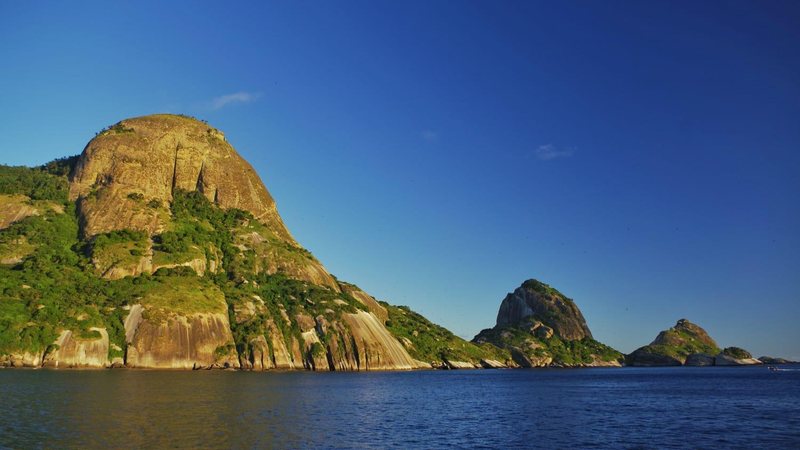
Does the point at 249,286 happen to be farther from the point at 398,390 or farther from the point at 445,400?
the point at 445,400

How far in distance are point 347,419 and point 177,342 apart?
92351 mm

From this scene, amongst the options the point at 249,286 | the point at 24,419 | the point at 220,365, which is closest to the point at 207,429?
the point at 24,419

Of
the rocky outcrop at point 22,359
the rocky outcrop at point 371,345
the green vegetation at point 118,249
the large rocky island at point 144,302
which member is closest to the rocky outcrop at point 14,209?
the large rocky island at point 144,302

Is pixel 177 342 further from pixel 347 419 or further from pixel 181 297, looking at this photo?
pixel 347 419

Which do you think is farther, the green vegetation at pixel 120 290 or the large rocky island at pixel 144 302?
the green vegetation at pixel 120 290

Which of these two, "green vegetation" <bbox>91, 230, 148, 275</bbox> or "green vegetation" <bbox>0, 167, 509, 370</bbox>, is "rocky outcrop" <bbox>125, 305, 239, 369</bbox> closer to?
"green vegetation" <bbox>0, 167, 509, 370</bbox>

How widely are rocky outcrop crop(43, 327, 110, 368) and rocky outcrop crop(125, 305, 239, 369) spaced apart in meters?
5.79

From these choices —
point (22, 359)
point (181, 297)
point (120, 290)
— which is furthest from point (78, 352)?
point (181, 297)

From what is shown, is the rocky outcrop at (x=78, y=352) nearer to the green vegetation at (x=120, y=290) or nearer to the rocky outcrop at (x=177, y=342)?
the green vegetation at (x=120, y=290)

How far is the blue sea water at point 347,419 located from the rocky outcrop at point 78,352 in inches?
1328

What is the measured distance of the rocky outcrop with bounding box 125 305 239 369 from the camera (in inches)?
5231

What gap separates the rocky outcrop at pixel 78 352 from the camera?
398 feet

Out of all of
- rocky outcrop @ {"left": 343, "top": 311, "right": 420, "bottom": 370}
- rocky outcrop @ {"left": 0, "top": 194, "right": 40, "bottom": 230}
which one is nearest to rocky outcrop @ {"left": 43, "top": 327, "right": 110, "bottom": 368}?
rocky outcrop @ {"left": 343, "top": 311, "right": 420, "bottom": 370}

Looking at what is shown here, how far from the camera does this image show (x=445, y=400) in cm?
8650
